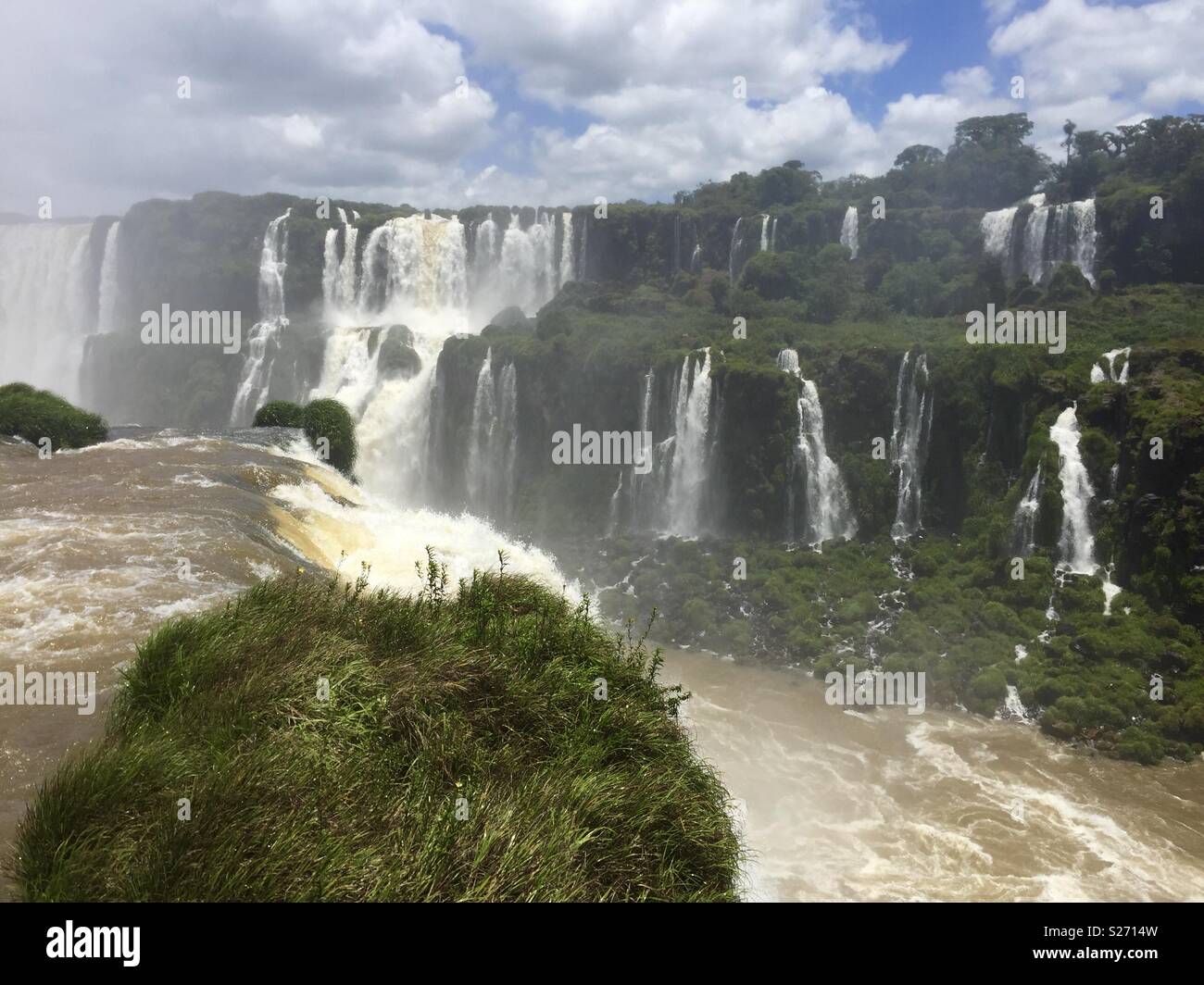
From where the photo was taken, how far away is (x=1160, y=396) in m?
25.2

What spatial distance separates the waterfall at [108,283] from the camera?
60594 mm

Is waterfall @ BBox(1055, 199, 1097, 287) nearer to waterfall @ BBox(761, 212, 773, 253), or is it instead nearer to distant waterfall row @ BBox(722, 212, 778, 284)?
distant waterfall row @ BBox(722, 212, 778, 284)

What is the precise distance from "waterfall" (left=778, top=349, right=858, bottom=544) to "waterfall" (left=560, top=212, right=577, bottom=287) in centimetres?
2453

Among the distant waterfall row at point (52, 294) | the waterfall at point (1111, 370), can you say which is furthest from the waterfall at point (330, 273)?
the waterfall at point (1111, 370)

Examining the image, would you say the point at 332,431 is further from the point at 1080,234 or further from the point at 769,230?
the point at 1080,234

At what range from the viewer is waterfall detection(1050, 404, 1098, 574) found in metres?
25.7

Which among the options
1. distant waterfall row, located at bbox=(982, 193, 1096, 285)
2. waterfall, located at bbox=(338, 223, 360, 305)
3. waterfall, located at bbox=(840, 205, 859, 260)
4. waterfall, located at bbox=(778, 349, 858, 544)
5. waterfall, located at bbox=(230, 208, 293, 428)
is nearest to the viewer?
waterfall, located at bbox=(778, 349, 858, 544)

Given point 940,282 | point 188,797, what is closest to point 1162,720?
point 188,797

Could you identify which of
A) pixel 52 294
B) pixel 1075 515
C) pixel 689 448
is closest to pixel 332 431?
pixel 689 448

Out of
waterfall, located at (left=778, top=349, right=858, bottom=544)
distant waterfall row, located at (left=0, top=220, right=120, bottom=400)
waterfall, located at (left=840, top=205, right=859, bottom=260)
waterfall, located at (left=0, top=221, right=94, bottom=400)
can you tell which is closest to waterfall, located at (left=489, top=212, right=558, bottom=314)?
→ waterfall, located at (left=840, top=205, right=859, bottom=260)

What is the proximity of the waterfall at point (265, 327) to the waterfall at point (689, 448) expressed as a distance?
68.7ft

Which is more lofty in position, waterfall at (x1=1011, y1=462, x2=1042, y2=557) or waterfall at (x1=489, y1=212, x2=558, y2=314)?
waterfall at (x1=489, y1=212, x2=558, y2=314)

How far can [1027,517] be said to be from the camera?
2655 centimetres
